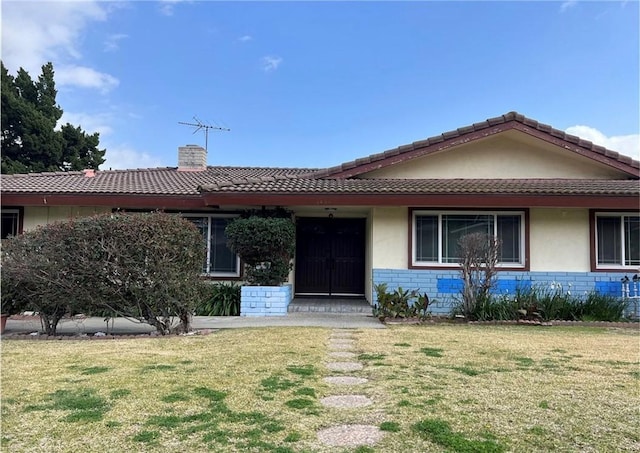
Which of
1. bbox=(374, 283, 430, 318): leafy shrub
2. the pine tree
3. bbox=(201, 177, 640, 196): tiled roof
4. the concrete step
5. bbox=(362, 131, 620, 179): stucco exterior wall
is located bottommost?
the concrete step

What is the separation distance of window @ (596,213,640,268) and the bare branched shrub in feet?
11.2

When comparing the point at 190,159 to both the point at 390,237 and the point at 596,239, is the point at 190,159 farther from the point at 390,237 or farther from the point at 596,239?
the point at 596,239

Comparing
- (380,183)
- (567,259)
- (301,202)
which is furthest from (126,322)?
(567,259)

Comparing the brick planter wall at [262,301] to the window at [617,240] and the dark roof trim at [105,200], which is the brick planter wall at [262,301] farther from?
the window at [617,240]

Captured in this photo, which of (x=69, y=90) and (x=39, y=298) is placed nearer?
(x=39, y=298)

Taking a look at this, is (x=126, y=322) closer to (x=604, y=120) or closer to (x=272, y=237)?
(x=272, y=237)

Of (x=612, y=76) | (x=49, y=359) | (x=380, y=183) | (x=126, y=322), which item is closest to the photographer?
(x=49, y=359)

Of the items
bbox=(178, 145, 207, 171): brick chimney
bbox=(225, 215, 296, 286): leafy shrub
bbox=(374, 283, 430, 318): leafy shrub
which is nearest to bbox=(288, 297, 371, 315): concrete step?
bbox=(225, 215, 296, 286): leafy shrub

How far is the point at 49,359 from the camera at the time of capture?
6.45 m

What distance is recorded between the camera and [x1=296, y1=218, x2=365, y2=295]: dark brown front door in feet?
47.4

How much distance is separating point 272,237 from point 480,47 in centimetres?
1102

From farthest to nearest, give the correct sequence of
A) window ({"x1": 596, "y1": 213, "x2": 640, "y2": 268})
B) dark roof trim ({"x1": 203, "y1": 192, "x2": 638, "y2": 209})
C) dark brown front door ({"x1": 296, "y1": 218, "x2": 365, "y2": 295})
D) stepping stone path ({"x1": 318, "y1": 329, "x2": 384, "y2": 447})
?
dark brown front door ({"x1": 296, "y1": 218, "x2": 365, "y2": 295}), window ({"x1": 596, "y1": 213, "x2": 640, "y2": 268}), dark roof trim ({"x1": 203, "y1": 192, "x2": 638, "y2": 209}), stepping stone path ({"x1": 318, "y1": 329, "x2": 384, "y2": 447})

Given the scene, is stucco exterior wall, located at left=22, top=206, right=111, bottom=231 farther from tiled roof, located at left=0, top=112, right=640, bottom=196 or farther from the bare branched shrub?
the bare branched shrub

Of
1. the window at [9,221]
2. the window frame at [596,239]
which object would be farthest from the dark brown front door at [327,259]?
the window at [9,221]
